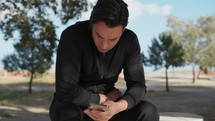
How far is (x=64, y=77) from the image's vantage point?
2.36 metres

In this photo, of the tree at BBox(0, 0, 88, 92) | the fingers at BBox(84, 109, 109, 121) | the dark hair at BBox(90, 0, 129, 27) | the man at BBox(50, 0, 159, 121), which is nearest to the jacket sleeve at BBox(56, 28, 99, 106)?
the man at BBox(50, 0, 159, 121)

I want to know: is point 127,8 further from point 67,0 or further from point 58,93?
point 67,0

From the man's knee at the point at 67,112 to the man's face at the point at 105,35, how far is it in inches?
15.6

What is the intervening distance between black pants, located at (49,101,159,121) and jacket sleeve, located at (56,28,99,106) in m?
0.05

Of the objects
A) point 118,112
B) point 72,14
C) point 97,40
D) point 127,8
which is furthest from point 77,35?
point 72,14

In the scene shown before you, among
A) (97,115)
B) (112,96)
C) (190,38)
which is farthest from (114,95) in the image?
(190,38)

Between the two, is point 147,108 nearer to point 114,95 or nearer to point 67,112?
point 114,95

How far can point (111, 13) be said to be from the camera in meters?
2.15

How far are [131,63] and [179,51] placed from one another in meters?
18.0

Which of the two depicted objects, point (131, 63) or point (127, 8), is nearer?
point (127, 8)

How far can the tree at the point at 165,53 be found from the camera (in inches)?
789

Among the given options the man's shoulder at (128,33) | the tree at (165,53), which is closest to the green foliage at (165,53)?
the tree at (165,53)

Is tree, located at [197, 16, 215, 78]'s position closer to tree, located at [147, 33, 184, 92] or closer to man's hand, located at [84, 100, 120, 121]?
tree, located at [147, 33, 184, 92]

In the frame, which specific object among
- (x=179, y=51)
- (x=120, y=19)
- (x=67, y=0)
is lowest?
(x=179, y=51)
